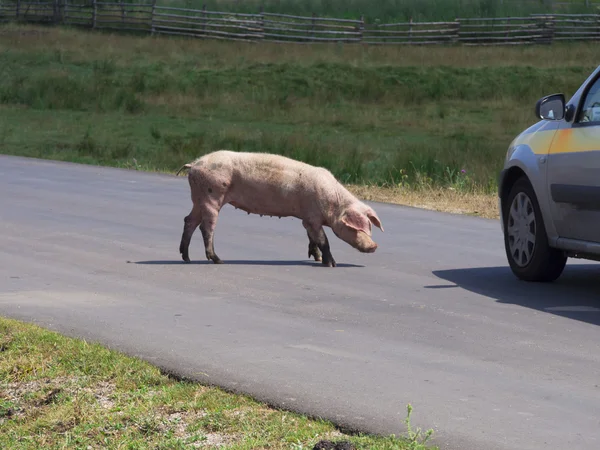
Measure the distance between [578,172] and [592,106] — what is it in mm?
521

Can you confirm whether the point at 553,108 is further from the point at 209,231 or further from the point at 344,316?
the point at 209,231

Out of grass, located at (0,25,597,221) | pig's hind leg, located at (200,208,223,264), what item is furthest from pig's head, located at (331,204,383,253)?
grass, located at (0,25,597,221)

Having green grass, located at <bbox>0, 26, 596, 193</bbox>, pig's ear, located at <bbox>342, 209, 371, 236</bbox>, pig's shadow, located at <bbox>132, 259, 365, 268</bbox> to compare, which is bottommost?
green grass, located at <bbox>0, 26, 596, 193</bbox>

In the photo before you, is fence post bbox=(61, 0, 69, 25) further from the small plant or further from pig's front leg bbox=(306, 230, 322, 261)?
the small plant

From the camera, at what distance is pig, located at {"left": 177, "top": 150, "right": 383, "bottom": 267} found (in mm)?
11617

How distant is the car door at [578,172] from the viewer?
9.61 meters

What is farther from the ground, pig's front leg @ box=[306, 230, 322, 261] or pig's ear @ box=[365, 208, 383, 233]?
pig's ear @ box=[365, 208, 383, 233]

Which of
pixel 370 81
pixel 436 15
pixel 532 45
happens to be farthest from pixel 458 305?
pixel 436 15

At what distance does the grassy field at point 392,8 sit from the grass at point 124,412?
51.4 meters

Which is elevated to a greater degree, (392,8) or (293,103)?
(392,8)

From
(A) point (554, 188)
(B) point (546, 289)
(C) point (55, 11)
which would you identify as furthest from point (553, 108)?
(C) point (55, 11)

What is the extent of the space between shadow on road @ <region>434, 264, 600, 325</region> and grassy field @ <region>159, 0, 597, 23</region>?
156 feet

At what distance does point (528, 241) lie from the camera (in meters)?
10.7

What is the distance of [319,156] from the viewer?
2341 cm
